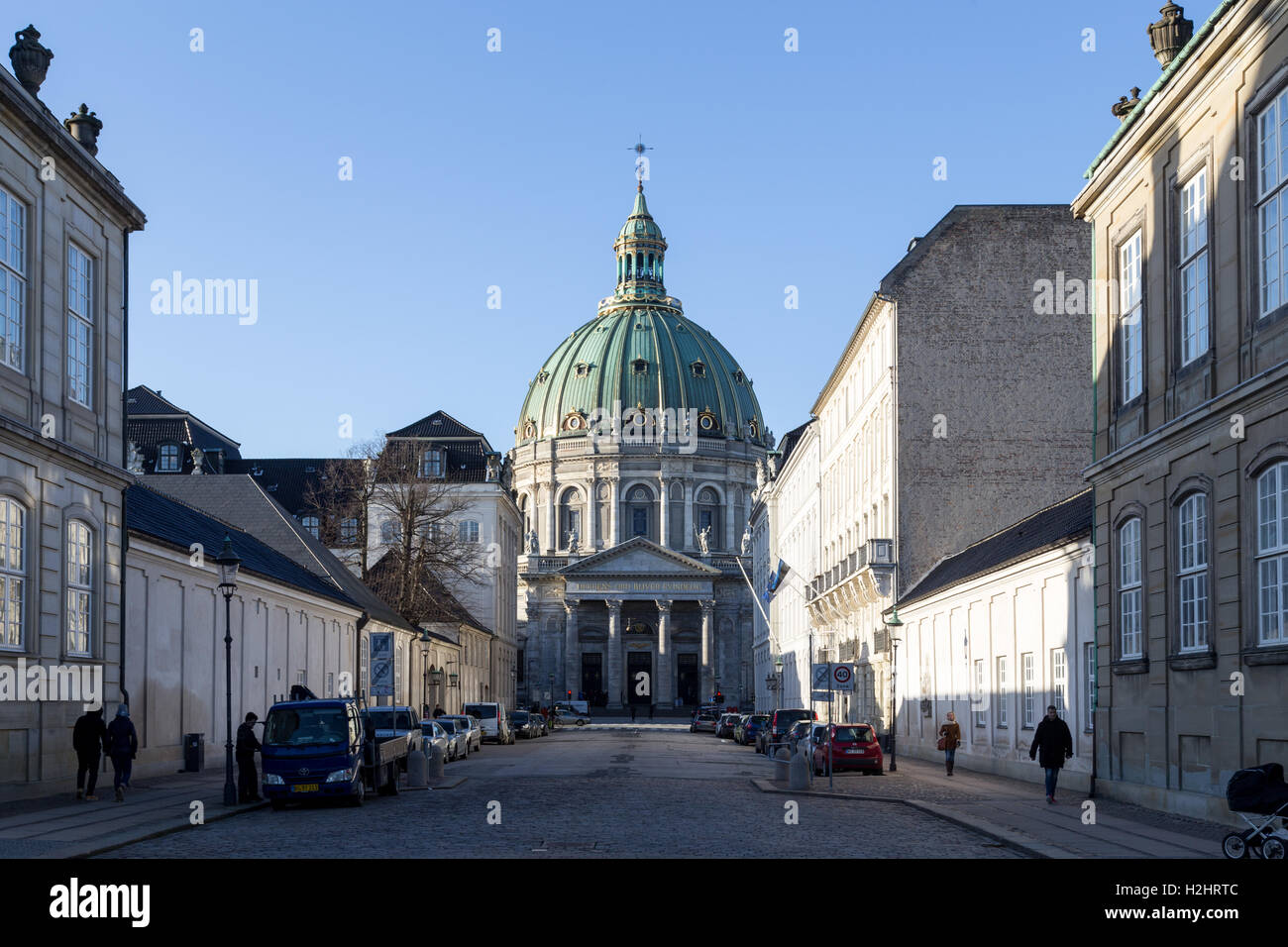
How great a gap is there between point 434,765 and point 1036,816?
14.2 meters

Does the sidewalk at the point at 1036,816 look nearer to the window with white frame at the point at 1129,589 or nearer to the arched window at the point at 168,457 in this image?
the window with white frame at the point at 1129,589

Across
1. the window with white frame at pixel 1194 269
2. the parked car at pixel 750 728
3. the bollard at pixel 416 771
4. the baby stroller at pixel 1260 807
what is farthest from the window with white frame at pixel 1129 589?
the parked car at pixel 750 728

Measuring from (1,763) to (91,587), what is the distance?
489cm

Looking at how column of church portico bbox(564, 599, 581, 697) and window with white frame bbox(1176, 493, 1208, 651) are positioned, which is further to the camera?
column of church portico bbox(564, 599, 581, 697)

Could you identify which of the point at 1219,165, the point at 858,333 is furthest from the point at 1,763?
the point at 858,333

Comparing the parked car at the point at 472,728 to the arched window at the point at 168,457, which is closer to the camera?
the parked car at the point at 472,728

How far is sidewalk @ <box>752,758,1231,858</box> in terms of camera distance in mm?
18062

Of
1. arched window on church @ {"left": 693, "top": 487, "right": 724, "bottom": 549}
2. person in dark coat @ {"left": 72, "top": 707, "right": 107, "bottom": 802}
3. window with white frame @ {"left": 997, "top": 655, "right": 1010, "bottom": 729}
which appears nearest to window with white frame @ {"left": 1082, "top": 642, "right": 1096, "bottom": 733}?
window with white frame @ {"left": 997, "top": 655, "right": 1010, "bottom": 729}

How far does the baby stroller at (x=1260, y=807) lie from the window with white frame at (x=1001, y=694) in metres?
20.3

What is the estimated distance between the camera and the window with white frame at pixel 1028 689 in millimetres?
33188

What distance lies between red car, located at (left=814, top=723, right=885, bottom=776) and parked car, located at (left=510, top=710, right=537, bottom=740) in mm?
34056

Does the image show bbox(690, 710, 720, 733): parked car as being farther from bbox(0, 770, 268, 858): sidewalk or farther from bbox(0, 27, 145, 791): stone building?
bbox(0, 27, 145, 791): stone building
